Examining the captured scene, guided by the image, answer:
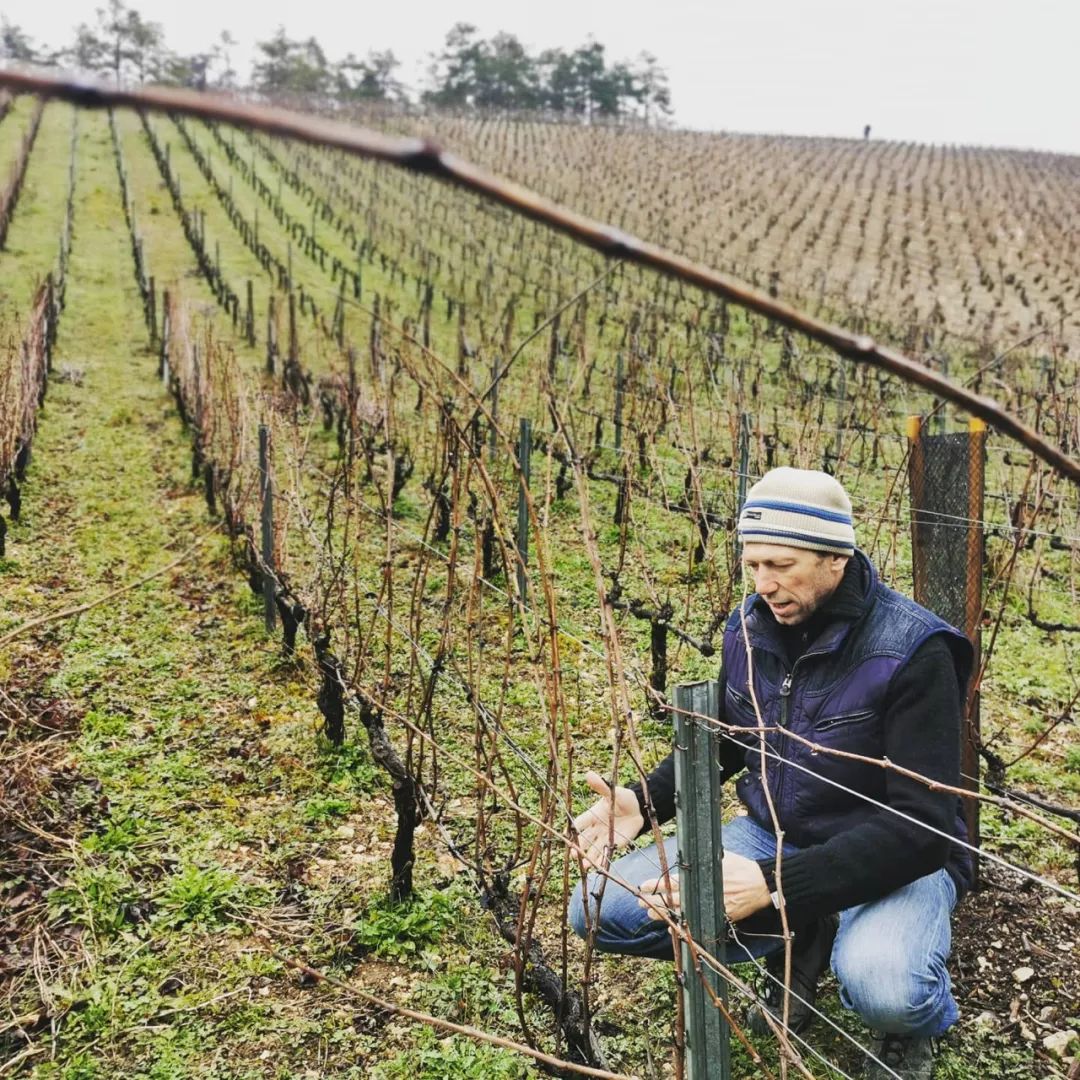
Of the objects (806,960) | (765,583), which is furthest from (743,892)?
(765,583)

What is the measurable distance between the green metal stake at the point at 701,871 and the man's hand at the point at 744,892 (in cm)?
25

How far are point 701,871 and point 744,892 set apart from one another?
355 mm

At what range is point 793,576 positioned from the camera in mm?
2020

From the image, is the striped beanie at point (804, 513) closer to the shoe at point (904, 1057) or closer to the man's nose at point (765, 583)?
the man's nose at point (765, 583)

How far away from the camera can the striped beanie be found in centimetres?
197

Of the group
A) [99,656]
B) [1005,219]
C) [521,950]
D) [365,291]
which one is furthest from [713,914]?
[1005,219]

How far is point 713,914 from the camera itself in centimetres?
160

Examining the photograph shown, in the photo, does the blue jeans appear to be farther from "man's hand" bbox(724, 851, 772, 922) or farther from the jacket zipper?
the jacket zipper

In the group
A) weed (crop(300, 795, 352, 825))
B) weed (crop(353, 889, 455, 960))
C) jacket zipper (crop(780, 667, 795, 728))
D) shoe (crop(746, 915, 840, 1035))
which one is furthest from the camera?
weed (crop(300, 795, 352, 825))

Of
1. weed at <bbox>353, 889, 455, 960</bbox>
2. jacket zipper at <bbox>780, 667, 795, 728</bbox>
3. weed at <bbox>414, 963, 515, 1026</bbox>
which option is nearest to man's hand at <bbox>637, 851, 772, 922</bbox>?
jacket zipper at <bbox>780, 667, 795, 728</bbox>

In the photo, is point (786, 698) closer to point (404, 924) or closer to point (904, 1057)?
point (904, 1057)

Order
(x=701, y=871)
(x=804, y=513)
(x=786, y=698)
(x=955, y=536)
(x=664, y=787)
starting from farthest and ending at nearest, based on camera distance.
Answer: (x=955, y=536) < (x=664, y=787) < (x=786, y=698) < (x=804, y=513) < (x=701, y=871)

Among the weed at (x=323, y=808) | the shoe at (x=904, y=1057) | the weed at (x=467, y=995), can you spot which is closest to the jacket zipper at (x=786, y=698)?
the shoe at (x=904, y=1057)

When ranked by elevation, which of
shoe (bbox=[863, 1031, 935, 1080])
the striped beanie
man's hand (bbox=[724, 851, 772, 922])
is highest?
the striped beanie
